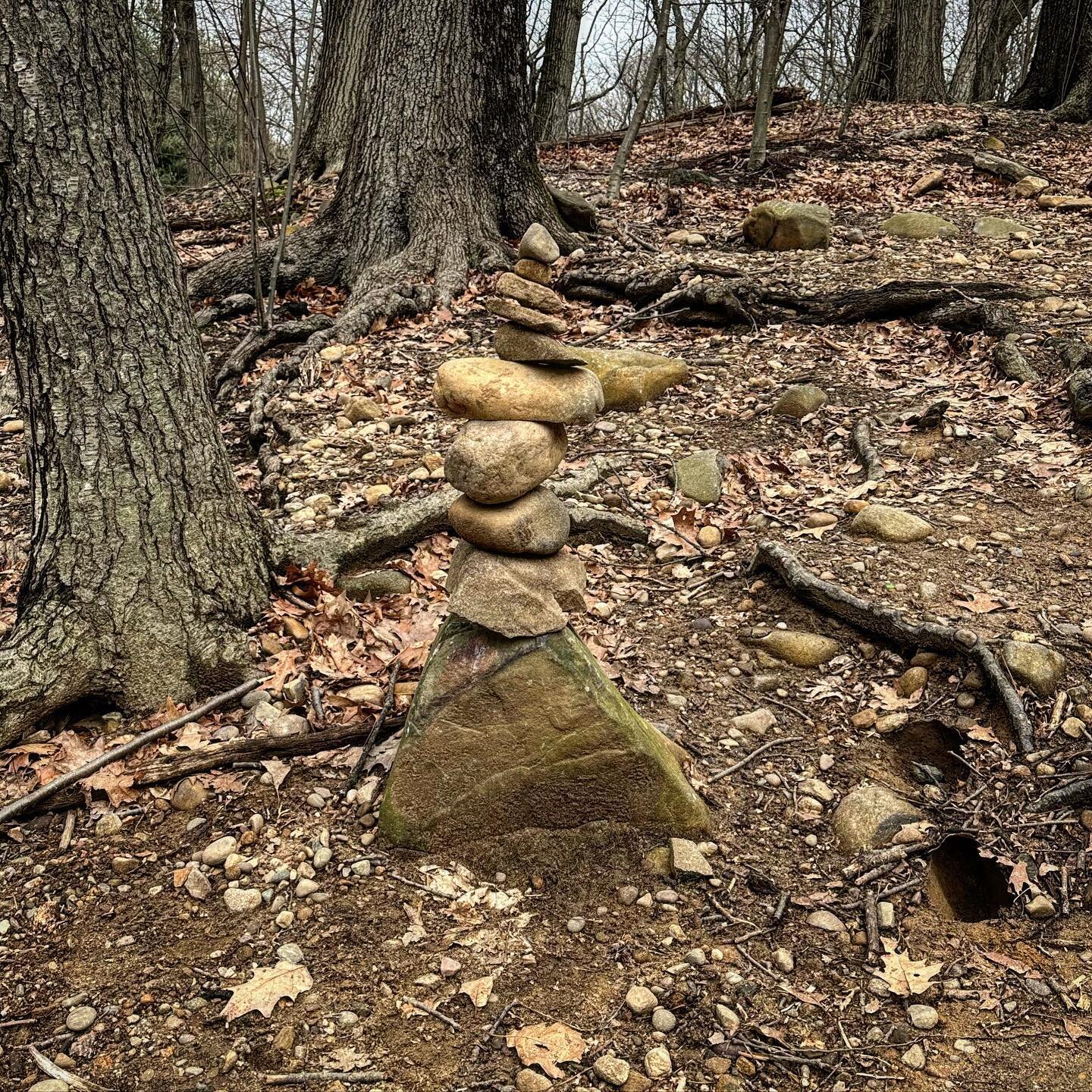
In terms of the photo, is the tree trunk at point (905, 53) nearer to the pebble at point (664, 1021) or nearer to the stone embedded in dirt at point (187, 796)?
the stone embedded in dirt at point (187, 796)

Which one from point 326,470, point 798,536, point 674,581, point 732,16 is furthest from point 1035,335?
point 732,16

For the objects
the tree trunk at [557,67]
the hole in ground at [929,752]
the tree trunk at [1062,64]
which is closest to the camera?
the hole in ground at [929,752]

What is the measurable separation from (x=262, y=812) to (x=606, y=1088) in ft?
5.19

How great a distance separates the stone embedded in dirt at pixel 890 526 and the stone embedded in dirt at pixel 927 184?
23.2 feet

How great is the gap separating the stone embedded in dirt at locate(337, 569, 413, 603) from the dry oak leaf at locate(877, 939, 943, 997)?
269cm

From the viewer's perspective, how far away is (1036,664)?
12.1 feet

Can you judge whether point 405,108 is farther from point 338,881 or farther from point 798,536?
point 338,881

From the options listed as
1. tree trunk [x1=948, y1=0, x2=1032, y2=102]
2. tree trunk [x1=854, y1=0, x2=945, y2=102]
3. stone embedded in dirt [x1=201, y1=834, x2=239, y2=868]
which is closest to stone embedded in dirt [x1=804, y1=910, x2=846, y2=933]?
stone embedded in dirt [x1=201, y1=834, x2=239, y2=868]

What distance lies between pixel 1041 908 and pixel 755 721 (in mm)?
1229

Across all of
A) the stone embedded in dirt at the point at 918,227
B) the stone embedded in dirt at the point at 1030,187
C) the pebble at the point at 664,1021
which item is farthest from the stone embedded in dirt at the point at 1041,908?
the stone embedded in dirt at the point at 1030,187

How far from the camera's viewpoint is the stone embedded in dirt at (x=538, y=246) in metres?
2.92

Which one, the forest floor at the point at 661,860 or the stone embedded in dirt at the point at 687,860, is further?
the stone embedded in dirt at the point at 687,860

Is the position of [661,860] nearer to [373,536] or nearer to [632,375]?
[373,536]

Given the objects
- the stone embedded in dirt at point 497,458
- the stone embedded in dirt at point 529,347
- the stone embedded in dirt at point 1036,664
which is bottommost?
the stone embedded in dirt at point 1036,664
